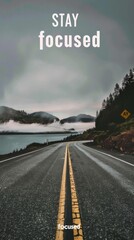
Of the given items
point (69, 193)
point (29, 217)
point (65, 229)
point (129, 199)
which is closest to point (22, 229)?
point (29, 217)

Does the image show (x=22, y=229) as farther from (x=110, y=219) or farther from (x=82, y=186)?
(x=82, y=186)

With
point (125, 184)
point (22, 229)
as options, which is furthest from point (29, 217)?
point (125, 184)

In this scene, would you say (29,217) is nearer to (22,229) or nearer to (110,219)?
(22,229)

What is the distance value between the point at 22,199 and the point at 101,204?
1.75 metres

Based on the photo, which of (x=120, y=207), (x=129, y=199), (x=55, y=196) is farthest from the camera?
(x=55, y=196)

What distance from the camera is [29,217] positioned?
326 cm

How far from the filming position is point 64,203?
388 centimetres

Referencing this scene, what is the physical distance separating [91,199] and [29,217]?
1.48 meters

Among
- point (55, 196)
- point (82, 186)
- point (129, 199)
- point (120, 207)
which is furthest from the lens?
point (82, 186)

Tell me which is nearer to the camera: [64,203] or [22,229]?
[22,229]

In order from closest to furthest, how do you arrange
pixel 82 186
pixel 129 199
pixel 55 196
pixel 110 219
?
pixel 110 219
pixel 129 199
pixel 55 196
pixel 82 186

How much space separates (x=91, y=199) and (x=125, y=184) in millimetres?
1720

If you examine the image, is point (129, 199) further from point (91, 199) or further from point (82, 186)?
point (82, 186)

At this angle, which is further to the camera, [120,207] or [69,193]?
[69,193]
